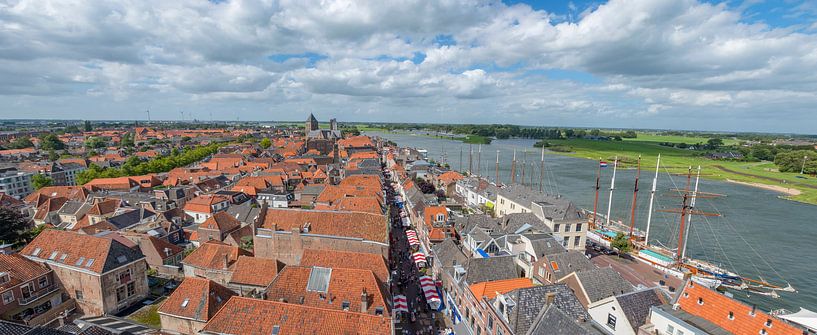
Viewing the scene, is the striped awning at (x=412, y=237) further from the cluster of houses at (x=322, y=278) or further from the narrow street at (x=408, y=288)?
the narrow street at (x=408, y=288)

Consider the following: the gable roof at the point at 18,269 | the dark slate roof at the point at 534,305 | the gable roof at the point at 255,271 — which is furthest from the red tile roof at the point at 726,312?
the gable roof at the point at 18,269

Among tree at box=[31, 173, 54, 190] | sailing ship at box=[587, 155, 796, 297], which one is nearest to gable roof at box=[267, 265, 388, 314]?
sailing ship at box=[587, 155, 796, 297]

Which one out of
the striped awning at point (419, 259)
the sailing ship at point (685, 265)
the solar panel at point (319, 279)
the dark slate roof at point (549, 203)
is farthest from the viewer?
the dark slate roof at point (549, 203)

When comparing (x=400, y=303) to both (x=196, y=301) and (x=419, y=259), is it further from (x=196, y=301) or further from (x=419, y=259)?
(x=196, y=301)

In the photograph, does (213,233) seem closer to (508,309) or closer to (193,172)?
(508,309)

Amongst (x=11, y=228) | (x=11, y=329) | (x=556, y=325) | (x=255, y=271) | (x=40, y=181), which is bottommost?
(x=40, y=181)

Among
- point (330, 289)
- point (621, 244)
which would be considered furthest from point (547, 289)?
point (621, 244)

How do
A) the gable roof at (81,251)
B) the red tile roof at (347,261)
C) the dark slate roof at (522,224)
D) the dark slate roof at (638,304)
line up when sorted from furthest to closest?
the dark slate roof at (522,224) < the gable roof at (81,251) < the red tile roof at (347,261) < the dark slate roof at (638,304)
